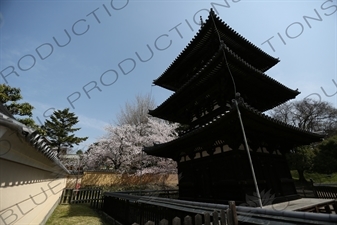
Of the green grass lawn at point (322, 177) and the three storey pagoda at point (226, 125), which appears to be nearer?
the three storey pagoda at point (226, 125)

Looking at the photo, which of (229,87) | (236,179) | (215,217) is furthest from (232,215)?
(229,87)

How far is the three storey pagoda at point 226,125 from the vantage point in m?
5.49

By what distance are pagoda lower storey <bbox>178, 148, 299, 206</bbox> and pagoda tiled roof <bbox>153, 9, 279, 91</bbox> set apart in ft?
16.1

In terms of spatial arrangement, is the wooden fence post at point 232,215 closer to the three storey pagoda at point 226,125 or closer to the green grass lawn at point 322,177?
the three storey pagoda at point 226,125

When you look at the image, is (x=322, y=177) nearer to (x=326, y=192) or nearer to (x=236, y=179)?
(x=326, y=192)

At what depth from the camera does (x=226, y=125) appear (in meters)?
5.30

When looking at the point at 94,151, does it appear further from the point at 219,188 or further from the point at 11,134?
the point at 11,134

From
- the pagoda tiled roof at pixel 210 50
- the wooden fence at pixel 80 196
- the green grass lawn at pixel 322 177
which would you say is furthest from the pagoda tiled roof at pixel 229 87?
the green grass lawn at pixel 322 177

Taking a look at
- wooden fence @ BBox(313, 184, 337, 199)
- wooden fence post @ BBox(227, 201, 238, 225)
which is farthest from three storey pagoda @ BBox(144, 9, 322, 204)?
wooden fence @ BBox(313, 184, 337, 199)

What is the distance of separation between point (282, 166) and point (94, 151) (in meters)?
20.2

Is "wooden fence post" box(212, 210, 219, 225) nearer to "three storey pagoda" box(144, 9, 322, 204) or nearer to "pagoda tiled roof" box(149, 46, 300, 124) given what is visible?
"three storey pagoda" box(144, 9, 322, 204)

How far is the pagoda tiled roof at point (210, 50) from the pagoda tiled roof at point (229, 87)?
899 mm

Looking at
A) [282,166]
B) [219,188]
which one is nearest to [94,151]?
[219,188]

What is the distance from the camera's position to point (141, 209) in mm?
5488
